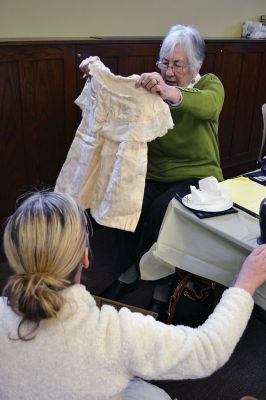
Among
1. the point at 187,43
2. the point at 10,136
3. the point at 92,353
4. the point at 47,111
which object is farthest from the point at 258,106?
the point at 92,353

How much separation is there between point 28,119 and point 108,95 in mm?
695

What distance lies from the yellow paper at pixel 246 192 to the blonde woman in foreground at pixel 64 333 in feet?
1.97

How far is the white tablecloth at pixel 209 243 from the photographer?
1130mm

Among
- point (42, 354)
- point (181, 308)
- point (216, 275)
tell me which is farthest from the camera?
point (181, 308)

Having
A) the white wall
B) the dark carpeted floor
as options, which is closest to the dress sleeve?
the dark carpeted floor

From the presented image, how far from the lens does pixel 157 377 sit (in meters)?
0.80

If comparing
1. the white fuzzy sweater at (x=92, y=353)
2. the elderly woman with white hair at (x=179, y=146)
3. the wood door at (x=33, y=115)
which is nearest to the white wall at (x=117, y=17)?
the wood door at (x=33, y=115)

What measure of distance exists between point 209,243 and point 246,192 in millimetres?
297

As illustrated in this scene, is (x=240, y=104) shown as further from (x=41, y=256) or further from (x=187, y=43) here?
(x=41, y=256)

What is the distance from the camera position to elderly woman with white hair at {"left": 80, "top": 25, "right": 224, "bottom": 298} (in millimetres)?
1703

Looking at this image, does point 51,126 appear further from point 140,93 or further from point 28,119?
point 140,93

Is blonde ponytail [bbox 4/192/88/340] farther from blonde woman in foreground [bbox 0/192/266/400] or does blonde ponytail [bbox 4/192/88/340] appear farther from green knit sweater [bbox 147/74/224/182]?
green knit sweater [bbox 147/74/224/182]

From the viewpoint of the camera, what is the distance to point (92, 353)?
0.73m

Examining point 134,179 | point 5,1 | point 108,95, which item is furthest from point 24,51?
point 134,179
